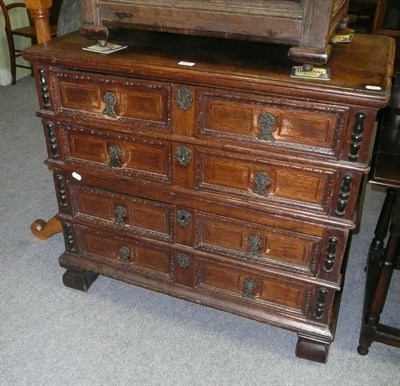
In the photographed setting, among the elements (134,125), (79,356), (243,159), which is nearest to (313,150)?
(243,159)

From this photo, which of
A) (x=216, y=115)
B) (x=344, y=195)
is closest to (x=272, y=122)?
(x=216, y=115)

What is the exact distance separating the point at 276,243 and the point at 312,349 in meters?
0.42

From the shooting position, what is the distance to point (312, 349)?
1536 mm

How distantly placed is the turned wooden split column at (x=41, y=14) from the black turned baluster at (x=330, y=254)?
1230 millimetres

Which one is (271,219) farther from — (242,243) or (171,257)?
(171,257)

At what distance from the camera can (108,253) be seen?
170 centimetres

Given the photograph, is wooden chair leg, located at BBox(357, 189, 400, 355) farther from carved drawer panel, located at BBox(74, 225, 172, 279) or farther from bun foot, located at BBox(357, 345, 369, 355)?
carved drawer panel, located at BBox(74, 225, 172, 279)

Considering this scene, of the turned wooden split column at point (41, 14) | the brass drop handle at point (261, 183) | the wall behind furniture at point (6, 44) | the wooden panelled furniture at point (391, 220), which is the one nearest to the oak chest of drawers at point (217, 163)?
the brass drop handle at point (261, 183)

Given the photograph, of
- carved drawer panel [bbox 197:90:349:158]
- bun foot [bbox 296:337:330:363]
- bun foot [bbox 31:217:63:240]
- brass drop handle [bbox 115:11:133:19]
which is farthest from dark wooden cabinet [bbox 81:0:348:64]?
bun foot [bbox 31:217:63:240]

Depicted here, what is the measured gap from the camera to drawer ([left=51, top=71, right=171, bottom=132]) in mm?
1296

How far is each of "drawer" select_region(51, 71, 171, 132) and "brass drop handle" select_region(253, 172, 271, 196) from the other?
290 mm

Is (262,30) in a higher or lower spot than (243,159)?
higher

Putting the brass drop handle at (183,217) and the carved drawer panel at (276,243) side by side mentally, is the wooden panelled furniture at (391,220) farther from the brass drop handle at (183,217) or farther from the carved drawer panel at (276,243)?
the brass drop handle at (183,217)

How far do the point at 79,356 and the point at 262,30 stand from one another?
1.18 m
